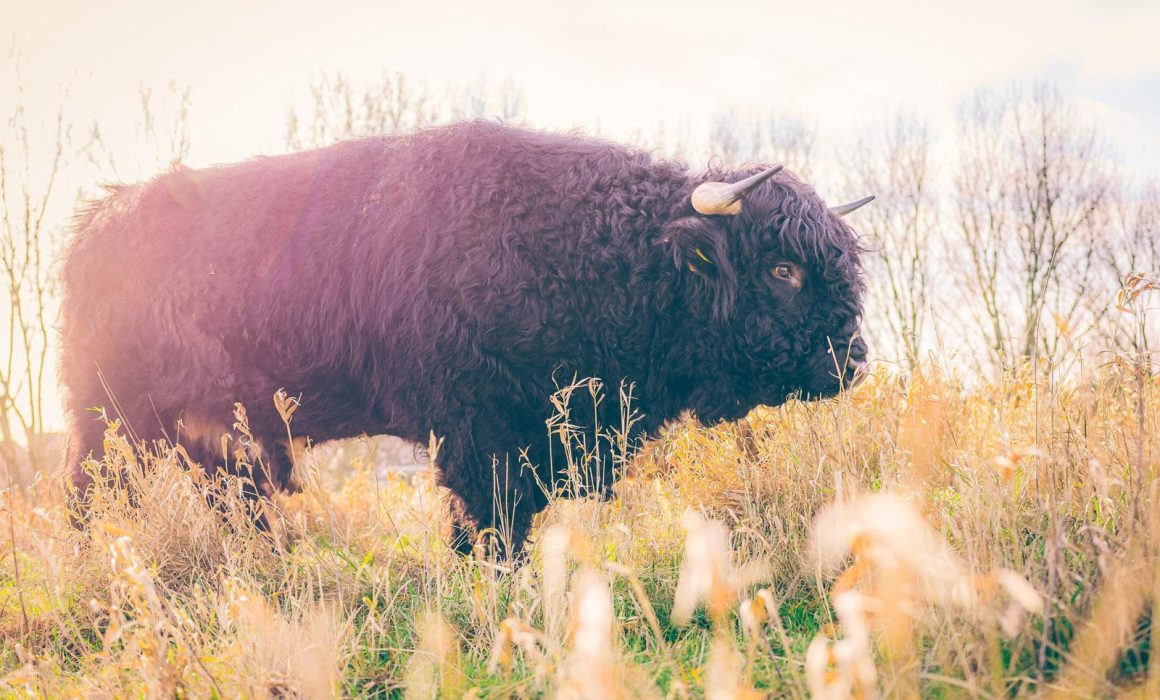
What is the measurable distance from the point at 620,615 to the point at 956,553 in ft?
3.76

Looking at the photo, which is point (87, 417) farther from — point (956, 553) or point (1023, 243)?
point (1023, 243)

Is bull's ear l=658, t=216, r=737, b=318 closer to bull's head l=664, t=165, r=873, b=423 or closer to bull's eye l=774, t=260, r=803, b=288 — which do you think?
bull's head l=664, t=165, r=873, b=423

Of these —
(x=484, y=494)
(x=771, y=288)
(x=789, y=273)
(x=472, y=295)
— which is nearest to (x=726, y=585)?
(x=484, y=494)

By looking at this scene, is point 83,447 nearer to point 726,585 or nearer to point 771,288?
point 771,288

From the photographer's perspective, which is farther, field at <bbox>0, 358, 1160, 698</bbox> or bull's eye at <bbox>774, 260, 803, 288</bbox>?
bull's eye at <bbox>774, 260, 803, 288</bbox>

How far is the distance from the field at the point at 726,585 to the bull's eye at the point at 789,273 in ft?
2.12

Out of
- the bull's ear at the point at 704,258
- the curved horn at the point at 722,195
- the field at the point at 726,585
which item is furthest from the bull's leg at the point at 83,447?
the curved horn at the point at 722,195

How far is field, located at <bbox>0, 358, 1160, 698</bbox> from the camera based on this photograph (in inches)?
70.5

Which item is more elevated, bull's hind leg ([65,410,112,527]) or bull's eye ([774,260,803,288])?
bull's eye ([774,260,803,288])

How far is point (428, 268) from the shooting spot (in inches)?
148

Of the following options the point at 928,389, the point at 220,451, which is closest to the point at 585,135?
the point at 928,389

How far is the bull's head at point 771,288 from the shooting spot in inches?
152

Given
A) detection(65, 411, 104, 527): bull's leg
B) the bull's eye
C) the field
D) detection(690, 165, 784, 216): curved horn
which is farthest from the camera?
detection(65, 411, 104, 527): bull's leg

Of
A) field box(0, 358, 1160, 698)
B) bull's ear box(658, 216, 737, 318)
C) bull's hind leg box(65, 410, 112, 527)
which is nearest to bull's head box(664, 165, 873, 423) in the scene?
bull's ear box(658, 216, 737, 318)
